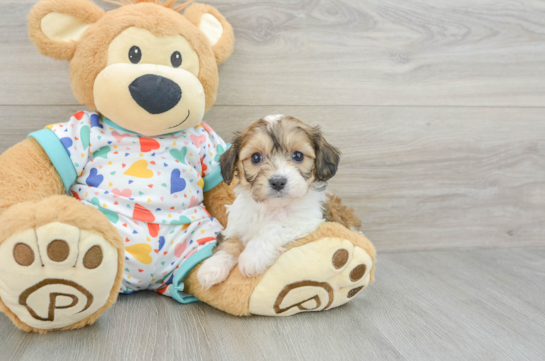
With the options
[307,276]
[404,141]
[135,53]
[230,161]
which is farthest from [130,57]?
[404,141]

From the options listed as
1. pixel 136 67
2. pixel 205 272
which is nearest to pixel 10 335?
pixel 205 272

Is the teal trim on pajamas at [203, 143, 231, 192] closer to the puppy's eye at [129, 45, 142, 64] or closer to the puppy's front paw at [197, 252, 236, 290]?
the puppy's front paw at [197, 252, 236, 290]

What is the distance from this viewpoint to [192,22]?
1.74m

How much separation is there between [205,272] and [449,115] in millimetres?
1632

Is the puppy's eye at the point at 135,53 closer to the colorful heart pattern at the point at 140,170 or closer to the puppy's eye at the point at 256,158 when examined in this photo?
the colorful heart pattern at the point at 140,170

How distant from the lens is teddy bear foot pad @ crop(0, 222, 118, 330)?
1.17m

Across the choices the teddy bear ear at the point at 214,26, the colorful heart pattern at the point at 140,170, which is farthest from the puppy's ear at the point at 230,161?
the teddy bear ear at the point at 214,26

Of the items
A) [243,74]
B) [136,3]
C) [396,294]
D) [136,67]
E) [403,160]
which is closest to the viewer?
[136,67]

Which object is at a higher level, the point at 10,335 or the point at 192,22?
the point at 192,22

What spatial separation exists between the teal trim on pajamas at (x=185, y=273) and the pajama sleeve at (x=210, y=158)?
1.12 feet

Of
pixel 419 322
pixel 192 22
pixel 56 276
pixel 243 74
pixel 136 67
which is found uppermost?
pixel 192 22

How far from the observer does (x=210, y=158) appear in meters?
1.86

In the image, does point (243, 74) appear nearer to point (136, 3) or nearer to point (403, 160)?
point (136, 3)

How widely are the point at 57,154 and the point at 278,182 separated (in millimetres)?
830
